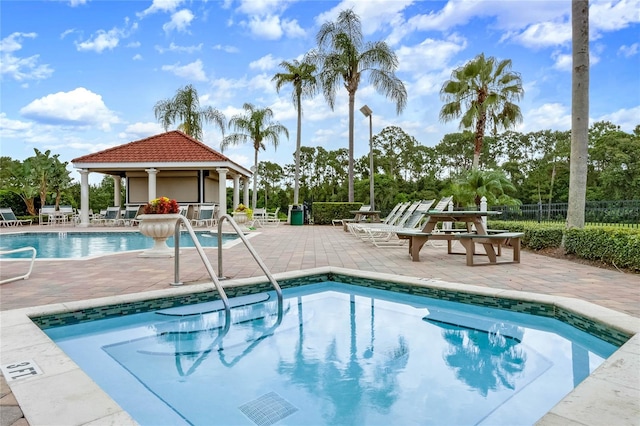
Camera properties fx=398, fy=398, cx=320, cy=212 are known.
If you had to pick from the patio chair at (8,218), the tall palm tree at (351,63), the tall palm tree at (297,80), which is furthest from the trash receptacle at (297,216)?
the patio chair at (8,218)

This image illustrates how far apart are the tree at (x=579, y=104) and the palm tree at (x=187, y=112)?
839 inches

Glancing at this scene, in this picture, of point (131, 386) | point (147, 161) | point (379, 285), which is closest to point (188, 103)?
point (147, 161)

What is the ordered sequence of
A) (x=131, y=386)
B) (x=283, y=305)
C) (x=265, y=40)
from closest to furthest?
(x=131, y=386) → (x=283, y=305) → (x=265, y=40)

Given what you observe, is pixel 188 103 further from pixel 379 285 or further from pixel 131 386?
pixel 131 386

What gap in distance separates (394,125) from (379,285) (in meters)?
34.7

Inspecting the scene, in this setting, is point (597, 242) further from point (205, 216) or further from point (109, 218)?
point (109, 218)

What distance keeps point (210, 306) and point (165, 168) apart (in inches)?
617

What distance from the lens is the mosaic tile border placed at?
3.33m

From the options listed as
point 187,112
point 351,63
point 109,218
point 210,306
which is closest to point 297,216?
point 351,63

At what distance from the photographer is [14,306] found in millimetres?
3738

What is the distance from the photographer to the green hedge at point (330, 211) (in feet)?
66.7

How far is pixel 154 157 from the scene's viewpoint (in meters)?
18.6

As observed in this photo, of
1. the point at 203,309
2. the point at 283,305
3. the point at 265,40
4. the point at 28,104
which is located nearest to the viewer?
the point at 203,309

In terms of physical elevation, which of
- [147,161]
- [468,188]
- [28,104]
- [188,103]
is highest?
[188,103]
